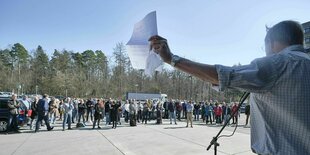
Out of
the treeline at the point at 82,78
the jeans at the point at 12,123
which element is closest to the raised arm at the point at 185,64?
the jeans at the point at 12,123

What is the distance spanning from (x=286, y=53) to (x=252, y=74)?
10.4 inches

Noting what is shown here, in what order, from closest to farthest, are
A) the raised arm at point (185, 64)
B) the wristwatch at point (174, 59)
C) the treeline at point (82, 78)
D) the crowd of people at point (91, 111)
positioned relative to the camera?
the raised arm at point (185, 64)
the wristwatch at point (174, 59)
the crowd of people at point (91, 111)
the treeline at point (82, 78)

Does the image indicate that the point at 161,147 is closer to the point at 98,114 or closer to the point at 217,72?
the point at 98,114

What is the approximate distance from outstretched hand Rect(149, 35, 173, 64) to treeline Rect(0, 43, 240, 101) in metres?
55.6

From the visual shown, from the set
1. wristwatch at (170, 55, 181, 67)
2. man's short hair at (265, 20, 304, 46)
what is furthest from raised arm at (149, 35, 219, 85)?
man's short hair at (265, 20, 304, 46)

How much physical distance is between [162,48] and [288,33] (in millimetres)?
731

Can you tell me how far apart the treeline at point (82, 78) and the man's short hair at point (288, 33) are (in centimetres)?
5577

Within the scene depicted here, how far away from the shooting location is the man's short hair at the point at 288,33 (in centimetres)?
165

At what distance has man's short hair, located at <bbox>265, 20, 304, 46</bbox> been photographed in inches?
65.0

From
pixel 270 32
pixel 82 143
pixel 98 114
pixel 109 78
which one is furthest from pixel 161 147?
pixel 109 78

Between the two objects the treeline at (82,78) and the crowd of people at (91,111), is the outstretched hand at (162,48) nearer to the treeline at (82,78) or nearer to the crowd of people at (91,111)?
the crowd of people at (91,111)

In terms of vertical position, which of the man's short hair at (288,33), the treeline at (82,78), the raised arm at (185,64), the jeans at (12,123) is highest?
the treeline at (82,78)

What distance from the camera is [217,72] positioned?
147 centimetres

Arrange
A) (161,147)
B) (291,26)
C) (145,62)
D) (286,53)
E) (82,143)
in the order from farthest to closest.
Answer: (82,143) → (161,147) → (145,62) → (291,26) → (286,53)
